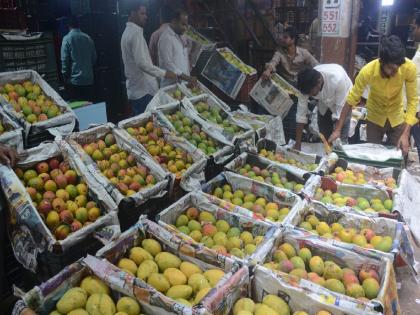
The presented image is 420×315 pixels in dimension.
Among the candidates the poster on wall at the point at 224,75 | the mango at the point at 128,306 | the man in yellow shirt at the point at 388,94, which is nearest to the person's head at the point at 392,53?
the man in yellow shirt at the point at 388,94

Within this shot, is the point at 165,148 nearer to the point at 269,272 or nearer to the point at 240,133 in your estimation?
the point at 240,133

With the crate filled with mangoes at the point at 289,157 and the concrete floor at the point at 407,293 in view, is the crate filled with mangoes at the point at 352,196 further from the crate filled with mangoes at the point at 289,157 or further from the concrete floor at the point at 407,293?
the concrete floor at the point at 407,293

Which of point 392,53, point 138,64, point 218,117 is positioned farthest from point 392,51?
point 138,64

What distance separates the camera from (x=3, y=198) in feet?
8.39

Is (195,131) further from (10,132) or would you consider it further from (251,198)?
(10,132)

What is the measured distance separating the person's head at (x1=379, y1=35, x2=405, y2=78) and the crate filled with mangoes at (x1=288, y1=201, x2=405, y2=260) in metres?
1.50

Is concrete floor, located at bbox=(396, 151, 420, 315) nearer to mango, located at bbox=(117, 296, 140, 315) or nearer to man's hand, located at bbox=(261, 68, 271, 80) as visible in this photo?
mango, located at bbox=(117, 296, 140, 315)

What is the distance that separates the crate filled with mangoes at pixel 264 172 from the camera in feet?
11.0

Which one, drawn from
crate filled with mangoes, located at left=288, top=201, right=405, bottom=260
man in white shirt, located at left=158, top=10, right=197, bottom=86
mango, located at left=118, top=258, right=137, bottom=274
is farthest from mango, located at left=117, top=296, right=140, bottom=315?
man in white shirt, located at left=158, top=10, right=197, bottom=86

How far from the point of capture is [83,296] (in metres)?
1.91

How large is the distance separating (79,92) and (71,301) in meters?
4.90

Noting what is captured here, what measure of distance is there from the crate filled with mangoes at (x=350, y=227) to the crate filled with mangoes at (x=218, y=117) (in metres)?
1.36

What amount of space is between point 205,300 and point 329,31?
436cm

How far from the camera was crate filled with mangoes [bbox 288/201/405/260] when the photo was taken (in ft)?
7.93
